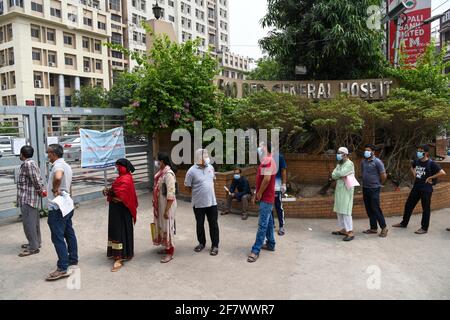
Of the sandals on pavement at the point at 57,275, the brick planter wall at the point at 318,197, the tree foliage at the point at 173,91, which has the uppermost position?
the tree foliage at the point at 173,91

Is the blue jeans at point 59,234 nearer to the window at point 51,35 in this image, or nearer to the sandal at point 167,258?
the sandal at point 167,258

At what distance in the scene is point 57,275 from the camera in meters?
4.61

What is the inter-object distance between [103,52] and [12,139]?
153 ft

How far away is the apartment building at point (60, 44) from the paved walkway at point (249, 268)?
29976 mm

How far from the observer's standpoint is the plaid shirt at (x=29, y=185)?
541 centimetres

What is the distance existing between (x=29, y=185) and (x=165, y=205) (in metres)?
2.08

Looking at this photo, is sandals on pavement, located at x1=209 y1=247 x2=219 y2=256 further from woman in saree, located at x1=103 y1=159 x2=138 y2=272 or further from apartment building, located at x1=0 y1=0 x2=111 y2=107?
apartment building, located at x1=0 y1=0 x2=111 y2=107

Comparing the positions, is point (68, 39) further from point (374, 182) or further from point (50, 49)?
point (374, 182)

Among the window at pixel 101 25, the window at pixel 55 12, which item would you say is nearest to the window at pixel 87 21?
the window at pixel 101 25

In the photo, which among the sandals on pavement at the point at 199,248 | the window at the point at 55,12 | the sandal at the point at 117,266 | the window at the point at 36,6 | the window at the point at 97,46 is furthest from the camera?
the window at the point at 97,46

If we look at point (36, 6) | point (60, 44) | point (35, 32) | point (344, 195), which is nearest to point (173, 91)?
point (344, 195)

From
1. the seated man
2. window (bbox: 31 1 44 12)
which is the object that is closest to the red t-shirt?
the seated man

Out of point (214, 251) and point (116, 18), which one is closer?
point (214, 251)

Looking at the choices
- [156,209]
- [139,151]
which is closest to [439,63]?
[139,151]
